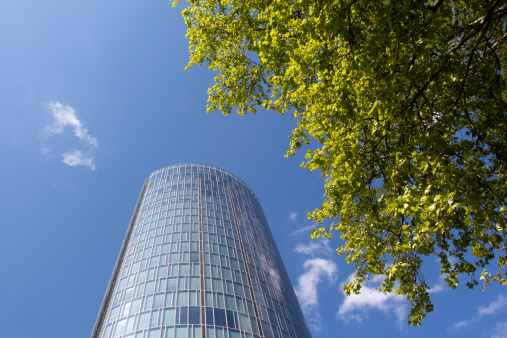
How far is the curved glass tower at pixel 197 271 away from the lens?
96.9ft

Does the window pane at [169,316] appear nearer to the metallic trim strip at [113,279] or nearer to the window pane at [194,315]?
the window pane at [194,315]

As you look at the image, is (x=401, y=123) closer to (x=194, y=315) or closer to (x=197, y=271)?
(x=194, y=315)

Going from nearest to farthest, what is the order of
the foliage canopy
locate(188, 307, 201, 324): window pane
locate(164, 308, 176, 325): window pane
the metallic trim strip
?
1. the foliage canopy
2. locate(164, 308, 176, 325): window pane
3. locate(188, 307, 201, 324): window pane
4. the metallic trim strip

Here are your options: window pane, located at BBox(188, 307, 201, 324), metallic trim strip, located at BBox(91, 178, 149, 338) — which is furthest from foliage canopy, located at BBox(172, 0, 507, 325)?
metallic trim strip, located at BBox(91, 178, 149, 338)

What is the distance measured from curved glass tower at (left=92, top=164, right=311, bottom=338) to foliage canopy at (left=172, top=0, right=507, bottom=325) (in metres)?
24.9

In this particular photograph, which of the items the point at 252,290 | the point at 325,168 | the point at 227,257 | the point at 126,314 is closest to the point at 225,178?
the point at 227,257

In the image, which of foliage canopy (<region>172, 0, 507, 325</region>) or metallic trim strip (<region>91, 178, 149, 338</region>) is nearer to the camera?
foliage canopy (<region>172, 0, 507, 325</region>)

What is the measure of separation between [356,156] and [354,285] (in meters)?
3.36

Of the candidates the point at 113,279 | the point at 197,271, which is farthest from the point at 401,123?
the point at 113,279

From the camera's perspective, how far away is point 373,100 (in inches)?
281

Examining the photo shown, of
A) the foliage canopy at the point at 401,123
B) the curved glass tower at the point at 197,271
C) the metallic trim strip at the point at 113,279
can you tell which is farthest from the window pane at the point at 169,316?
the foliage canopy at the point at 401,123

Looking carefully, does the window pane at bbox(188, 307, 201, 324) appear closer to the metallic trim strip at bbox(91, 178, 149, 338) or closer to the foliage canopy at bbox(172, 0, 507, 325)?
the metallic trim strip at bbox(91, 178, 149, 338)

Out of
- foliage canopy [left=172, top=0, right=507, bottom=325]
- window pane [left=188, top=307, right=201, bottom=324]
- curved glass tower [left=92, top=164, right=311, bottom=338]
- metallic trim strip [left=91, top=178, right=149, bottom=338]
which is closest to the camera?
foliage canopy [left=172, top=0, right=507, bottom=325]

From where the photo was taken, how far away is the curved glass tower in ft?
96.9
